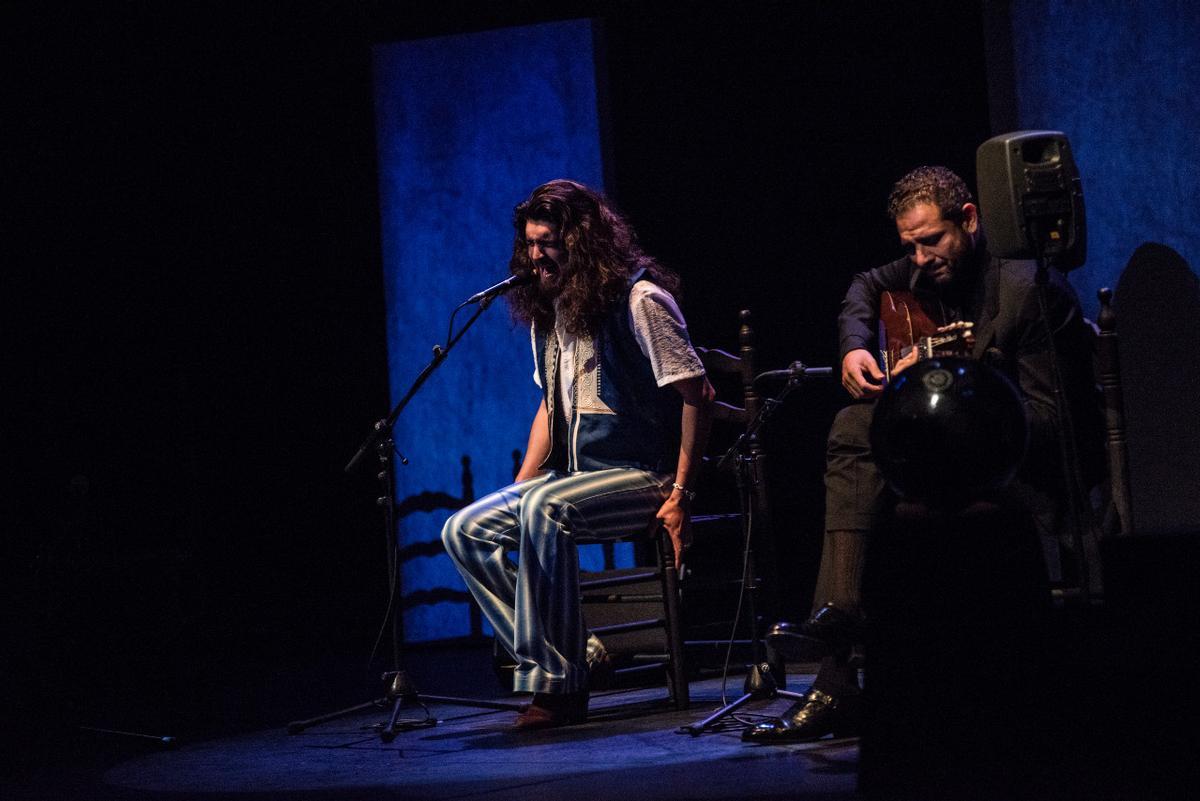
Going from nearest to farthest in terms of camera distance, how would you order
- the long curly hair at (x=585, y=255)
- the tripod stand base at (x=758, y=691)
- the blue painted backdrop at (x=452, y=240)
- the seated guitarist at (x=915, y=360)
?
1. the seated guitarist at (x=915, y=360)
2. the tripod stand base at (x=758, y=691)
3. the long curly hair at (x=585, y=255)
4. the blue painted backdrop at (x=452, y=240)

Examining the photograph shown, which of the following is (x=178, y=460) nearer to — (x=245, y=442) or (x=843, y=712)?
(x=245, y=442)

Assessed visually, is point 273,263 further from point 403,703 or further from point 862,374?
point 862,374

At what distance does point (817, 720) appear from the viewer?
2.87 metres

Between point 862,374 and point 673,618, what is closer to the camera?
point 862,374

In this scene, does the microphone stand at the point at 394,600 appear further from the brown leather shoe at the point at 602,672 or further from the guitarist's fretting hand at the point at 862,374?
the guitarist's fretting hand at the point at 862,374

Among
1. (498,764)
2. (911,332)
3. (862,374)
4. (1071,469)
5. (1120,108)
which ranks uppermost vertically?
(1120,108)

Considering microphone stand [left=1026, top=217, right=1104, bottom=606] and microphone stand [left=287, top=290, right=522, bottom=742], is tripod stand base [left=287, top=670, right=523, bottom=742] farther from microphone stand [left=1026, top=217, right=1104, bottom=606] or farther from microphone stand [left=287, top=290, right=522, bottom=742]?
microphone stand [left=1026, top=217, right=1104, bottom=606]

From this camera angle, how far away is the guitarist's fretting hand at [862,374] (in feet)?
10.1

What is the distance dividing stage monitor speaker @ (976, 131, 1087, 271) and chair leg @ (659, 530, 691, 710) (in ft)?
3.91

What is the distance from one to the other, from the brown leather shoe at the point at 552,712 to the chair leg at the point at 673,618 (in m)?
0.26

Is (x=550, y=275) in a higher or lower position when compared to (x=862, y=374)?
higher

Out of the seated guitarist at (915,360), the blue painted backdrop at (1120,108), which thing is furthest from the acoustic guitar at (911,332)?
the blue painted backdrop at (1120,108)

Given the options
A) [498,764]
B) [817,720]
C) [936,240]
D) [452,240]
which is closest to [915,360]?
[936,240]

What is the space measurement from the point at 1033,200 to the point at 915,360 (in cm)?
43
